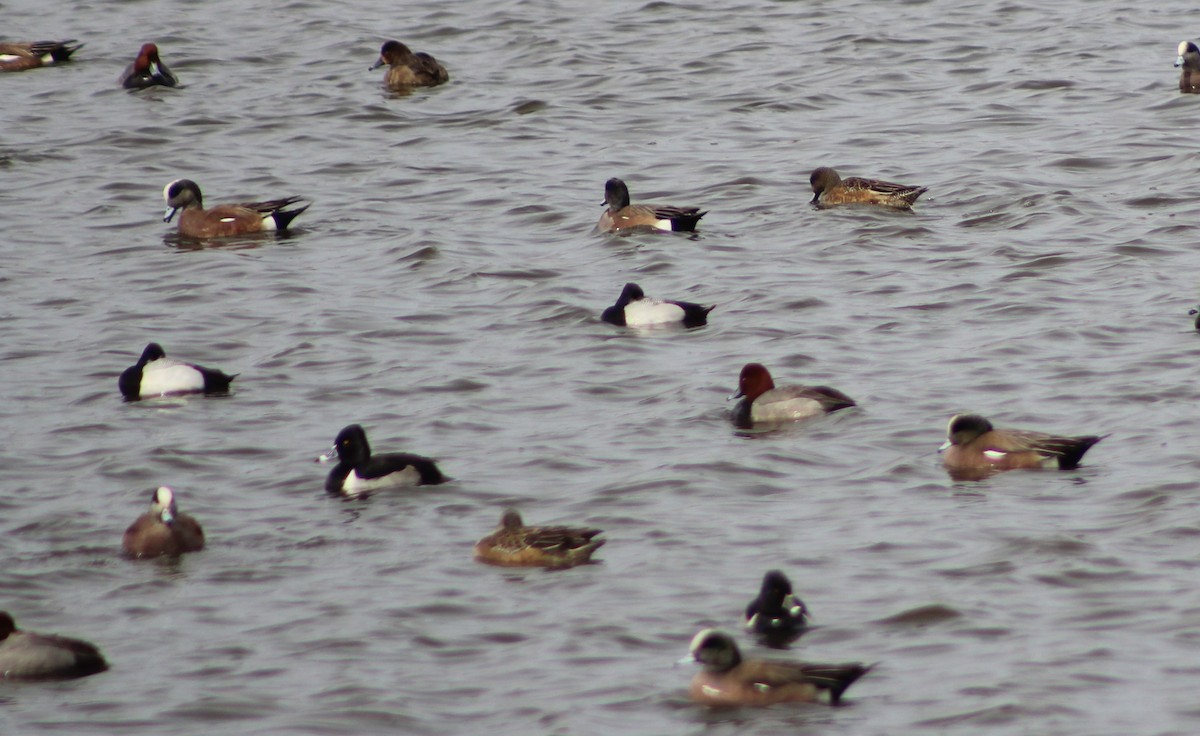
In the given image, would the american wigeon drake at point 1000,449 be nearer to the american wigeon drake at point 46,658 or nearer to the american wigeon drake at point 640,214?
the american wigeon drake at point 46,658

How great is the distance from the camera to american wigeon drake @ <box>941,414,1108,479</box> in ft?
38.1

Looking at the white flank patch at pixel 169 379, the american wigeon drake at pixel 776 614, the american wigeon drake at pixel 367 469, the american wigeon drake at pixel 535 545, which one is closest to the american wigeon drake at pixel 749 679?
the american wigeon drake at pixel 776 614

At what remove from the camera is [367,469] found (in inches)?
464

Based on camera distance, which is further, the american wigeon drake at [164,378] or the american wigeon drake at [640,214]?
the american wigeon drake at [640,214]

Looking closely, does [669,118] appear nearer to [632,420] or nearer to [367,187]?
[367,187]

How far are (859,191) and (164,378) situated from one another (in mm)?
7229

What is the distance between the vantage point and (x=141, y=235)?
62.0ft

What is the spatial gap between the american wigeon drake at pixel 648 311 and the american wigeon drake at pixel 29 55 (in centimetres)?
1386

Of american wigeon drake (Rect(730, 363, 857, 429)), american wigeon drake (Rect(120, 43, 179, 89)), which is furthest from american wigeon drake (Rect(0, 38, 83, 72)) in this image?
american wigeon drake (Rect(730, 363, 857, 429))

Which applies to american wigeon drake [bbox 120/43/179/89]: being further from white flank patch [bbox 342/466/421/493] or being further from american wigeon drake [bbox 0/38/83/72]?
white flank patch [bbox 342/466/421/493]

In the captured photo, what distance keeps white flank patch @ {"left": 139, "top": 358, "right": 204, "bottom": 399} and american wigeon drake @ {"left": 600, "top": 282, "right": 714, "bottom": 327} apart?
11.4ft

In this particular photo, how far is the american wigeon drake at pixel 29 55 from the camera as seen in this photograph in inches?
1021

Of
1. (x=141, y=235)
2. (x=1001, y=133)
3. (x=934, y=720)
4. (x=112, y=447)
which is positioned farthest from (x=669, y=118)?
(x=934, y=720)

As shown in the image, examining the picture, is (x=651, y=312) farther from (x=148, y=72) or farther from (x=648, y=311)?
(x=148, y=72)
